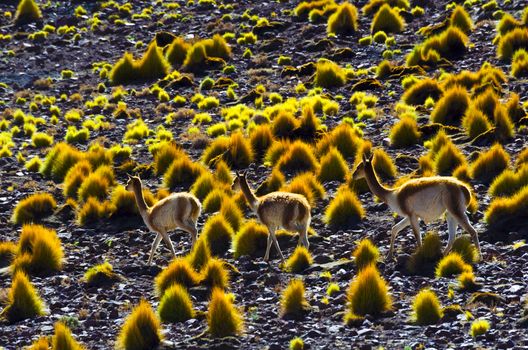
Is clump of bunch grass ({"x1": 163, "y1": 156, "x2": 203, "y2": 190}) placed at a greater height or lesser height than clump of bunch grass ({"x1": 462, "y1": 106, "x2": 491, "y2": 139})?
lesser

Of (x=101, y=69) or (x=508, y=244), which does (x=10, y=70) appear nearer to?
(x=101, y=69)

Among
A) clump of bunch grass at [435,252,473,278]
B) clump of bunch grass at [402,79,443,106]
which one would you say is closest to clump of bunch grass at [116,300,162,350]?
clump of bunch grass at [435,252,473,278]

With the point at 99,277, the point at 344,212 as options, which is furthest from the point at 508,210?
the point at 99,277

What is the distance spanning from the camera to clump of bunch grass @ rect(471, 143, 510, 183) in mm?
16062

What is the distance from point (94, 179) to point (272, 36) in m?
11.7

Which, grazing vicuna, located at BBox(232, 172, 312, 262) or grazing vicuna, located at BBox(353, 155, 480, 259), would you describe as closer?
grazing vicuna, located at BBox(353, 155, 480, 259)

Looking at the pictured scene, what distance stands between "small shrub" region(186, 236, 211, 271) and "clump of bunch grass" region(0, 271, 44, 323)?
204cm

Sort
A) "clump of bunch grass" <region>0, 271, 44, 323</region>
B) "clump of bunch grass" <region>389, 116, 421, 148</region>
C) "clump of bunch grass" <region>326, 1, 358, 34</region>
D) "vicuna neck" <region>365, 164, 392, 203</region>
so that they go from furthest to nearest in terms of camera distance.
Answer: "clump of bunch grass" <region>326, 1, 358, 34</region>, "clump of bunch grass" <region>389, 116, 421, 148</region>, "vicuna neck" <region>365, 164, 392, 203</region>, "clump of bunch grass" <region>0, 271, 44, 323</region>

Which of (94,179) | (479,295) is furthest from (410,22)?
(479,295)

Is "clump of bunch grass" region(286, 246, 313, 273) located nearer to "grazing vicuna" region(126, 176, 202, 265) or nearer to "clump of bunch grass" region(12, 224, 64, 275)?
"grazing vicuna" region(126, 176, 202, 265)

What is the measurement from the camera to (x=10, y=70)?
28562 mm

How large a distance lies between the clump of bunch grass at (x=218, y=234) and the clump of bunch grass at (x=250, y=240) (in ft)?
0.89

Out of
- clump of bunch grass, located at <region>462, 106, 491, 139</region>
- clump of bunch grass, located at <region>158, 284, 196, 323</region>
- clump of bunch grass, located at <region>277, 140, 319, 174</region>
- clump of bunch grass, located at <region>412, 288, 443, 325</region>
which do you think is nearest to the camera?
clump of bunch grass, located at <region>412, 288, 443, 325</region>

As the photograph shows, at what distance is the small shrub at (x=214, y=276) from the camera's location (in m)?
12.7
